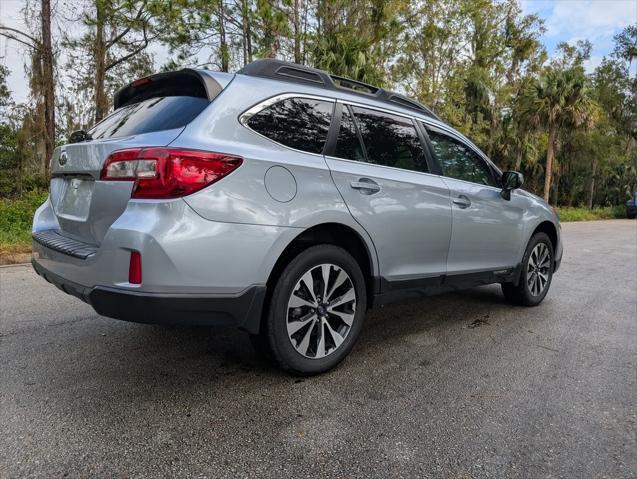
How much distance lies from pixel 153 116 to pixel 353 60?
14.0 meters

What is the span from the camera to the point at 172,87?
2.83 metres

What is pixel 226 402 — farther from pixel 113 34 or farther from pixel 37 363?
pixel 113 34

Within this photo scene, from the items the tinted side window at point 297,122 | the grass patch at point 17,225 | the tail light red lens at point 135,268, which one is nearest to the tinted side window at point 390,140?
the tinted side window at point 297,122

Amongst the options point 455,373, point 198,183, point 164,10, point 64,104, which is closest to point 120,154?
point 198,183

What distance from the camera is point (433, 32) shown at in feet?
68.3

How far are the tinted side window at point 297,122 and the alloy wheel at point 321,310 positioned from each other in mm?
769

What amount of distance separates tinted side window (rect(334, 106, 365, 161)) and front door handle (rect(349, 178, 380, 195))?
183mm

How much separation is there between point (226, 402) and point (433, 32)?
71.8 feet

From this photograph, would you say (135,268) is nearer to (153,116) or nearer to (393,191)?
(153,116)

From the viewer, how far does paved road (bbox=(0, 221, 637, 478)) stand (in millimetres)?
1951

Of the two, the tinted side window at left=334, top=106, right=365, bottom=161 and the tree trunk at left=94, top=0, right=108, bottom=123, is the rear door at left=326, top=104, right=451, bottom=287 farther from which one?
the tree trunk at left=94, top=0, right=108, bottom=123

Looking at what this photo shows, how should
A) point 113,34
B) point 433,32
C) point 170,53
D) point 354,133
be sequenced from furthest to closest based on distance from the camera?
point 433,32 → point 170,53 → point 113,34 → point 354,133

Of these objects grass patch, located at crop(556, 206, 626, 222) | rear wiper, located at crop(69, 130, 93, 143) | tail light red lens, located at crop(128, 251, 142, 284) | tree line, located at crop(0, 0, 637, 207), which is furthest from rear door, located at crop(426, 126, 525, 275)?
grass patch, located at crop(556, 206, 626, 222)

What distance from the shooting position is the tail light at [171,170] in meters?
2.24
